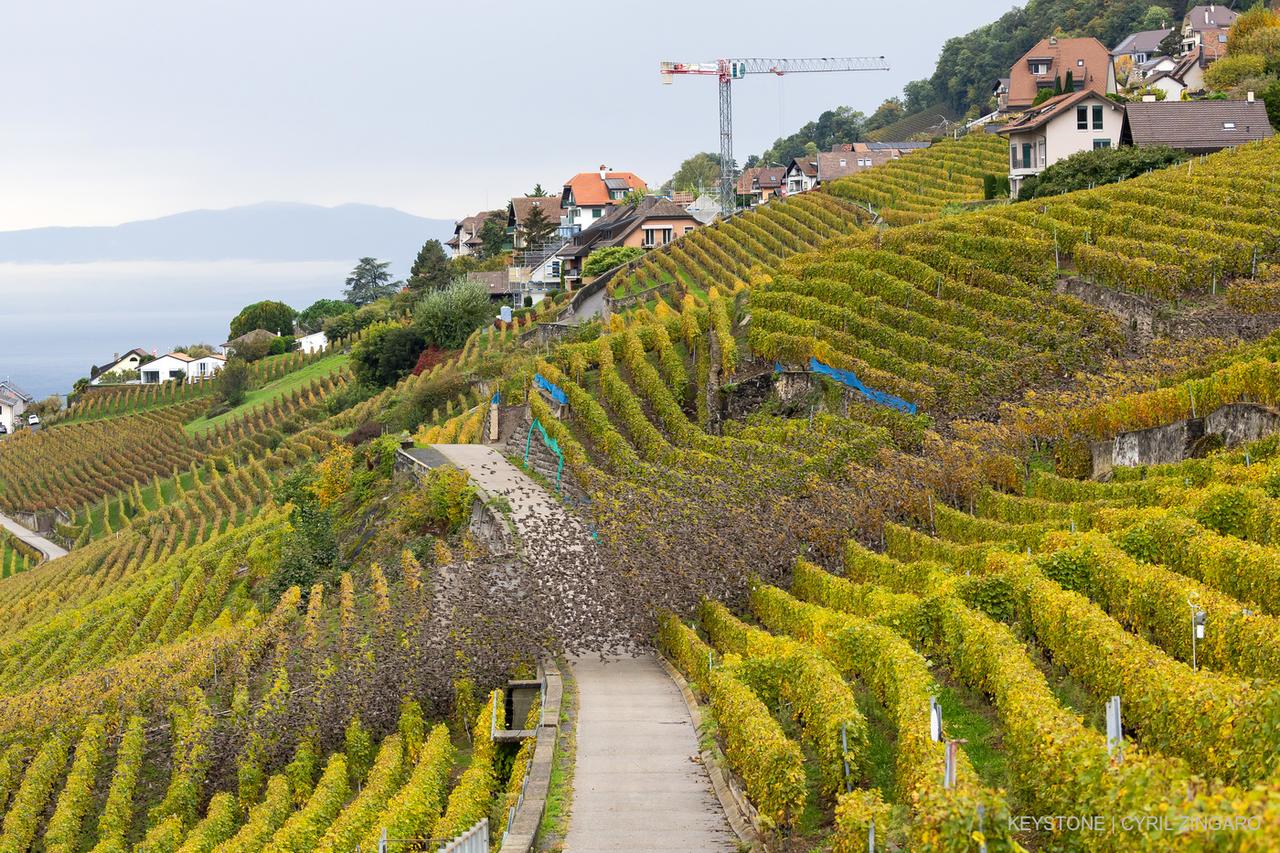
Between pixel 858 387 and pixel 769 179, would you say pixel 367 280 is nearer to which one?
pixel 769 179

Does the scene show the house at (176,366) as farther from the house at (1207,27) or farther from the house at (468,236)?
the house at (1207,27)

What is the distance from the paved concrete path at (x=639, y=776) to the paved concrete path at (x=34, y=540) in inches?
2460

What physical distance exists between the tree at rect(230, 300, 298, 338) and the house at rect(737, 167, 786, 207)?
4763 cm

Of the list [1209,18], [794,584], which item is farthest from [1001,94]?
[794,584]

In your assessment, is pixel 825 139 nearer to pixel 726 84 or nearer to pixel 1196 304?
pixel 726 84

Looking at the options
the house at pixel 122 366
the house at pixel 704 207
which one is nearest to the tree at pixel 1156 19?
the house at pixel 704 207

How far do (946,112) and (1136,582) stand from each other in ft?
476

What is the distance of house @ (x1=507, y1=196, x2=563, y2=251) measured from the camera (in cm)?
11750

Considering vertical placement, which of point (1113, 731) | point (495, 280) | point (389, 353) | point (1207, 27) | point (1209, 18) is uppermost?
point (1209, 18)

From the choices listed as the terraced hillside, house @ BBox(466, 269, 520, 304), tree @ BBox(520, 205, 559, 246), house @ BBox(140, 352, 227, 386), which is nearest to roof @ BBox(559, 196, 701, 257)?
house @ BBox(466, 269, 520, 304)

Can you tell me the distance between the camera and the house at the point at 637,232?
93.1 metres

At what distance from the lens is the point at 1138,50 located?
12106cm

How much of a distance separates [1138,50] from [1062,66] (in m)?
30.8

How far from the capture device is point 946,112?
15662 cm
